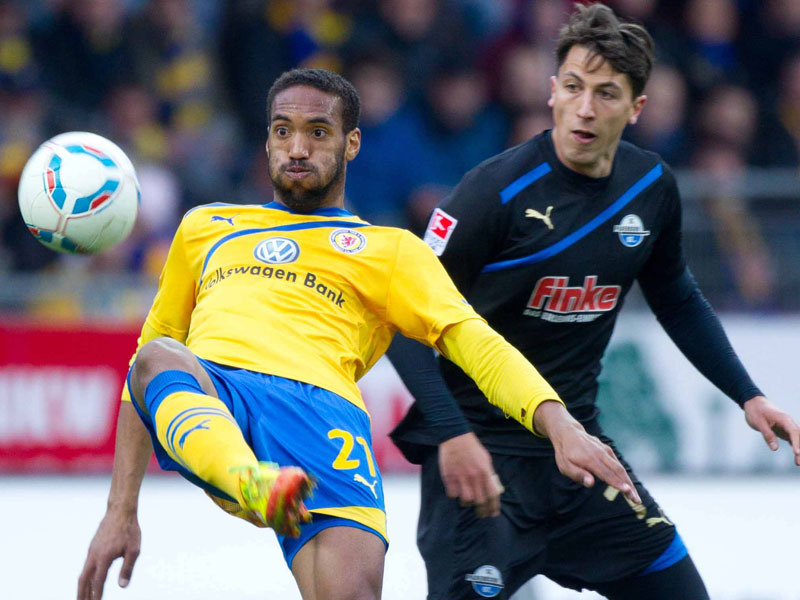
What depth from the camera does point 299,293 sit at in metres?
4.01

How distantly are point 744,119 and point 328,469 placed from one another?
284 inches

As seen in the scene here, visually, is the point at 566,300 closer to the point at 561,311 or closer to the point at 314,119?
the point at 561,311

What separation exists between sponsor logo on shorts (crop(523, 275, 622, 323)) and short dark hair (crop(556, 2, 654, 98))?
2.41 feet

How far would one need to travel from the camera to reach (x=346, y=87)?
4.29 metres

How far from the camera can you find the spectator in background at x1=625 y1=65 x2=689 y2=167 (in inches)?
387

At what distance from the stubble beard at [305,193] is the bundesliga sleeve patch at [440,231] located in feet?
1.20

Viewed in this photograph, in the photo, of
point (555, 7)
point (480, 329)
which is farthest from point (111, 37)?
point (480, 329)

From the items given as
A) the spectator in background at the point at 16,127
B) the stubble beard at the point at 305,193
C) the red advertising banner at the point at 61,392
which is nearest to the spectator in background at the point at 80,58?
the spectator in background at the point at 16,127

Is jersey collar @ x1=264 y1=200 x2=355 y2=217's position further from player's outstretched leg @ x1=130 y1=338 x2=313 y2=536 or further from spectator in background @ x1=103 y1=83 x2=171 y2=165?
spectator in background @ x1=103 y1=83 x2=171 y2=165

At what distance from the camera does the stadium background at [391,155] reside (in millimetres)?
8273

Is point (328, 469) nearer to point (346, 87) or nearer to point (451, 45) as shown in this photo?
point (346, 87)

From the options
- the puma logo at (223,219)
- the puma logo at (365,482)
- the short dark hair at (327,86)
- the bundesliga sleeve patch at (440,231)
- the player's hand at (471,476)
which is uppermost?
the short dark hair at (327,86)

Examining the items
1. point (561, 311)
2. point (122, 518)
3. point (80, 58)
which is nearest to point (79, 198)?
Answer: point (122, 518)

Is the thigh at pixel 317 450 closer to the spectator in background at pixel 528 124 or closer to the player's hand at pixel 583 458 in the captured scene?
the player's hand at pixel 583 458
